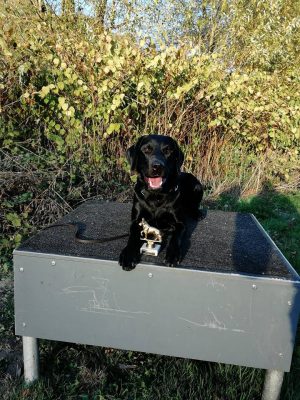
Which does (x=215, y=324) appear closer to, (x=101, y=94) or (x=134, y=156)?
(x=134, y=156)

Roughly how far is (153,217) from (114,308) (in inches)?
31.3

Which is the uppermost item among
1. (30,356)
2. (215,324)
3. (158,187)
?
(158,187)

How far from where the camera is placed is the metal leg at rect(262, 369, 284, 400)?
5.56ft

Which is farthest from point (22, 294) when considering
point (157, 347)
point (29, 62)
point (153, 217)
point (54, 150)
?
point (29, 62)

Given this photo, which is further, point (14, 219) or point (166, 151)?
point (14, 219)

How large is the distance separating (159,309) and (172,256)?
0.87ft

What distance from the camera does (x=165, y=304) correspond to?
65.6 inches

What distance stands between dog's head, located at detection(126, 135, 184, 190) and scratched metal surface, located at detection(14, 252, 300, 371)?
786 millimetres

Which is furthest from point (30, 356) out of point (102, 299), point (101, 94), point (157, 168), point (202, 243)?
point (101, 94)

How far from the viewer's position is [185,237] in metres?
2.32

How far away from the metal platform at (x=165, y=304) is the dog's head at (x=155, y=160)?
60 centimetres

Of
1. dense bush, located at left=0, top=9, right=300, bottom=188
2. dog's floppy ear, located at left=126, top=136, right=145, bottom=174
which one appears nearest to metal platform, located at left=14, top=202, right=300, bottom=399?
dog's floppy ear, located at left=126, top=136, right=145, bottom=174

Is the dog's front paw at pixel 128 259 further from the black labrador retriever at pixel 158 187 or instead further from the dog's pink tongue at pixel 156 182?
the dog's pink tongue at pixel 156 182

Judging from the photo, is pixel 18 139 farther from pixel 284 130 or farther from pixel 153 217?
pixel 284 130
